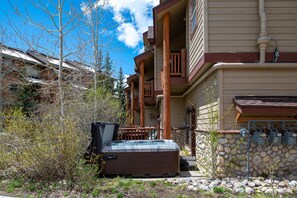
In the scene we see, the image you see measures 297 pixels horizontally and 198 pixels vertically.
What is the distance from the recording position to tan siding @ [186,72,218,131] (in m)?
7.05

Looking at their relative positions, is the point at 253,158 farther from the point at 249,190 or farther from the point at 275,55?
the point at 275,55

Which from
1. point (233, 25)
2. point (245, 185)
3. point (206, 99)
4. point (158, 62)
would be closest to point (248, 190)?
point (245, 185)

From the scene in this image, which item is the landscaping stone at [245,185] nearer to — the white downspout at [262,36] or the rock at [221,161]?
the rock at [221,161]

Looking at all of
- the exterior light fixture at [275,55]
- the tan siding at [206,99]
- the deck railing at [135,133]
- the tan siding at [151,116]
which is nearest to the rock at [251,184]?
the tan siding at [206,99]

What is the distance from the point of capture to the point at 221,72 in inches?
264

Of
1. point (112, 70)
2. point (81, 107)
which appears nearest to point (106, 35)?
point (112, 70)

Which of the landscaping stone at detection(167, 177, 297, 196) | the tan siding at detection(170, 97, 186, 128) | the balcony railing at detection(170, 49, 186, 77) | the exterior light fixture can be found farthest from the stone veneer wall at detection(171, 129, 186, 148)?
the exterior light fixture

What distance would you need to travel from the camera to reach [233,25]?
23.0 ft

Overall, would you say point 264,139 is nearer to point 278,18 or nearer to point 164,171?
point 164,171

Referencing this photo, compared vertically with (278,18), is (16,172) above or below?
below

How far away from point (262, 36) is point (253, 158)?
326 centimetres

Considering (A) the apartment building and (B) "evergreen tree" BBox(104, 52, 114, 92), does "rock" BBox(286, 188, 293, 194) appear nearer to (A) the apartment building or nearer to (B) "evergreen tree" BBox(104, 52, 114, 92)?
(A) the apartment building

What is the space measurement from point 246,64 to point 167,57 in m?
3.37

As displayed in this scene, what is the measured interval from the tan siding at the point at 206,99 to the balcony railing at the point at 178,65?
3.07ft
